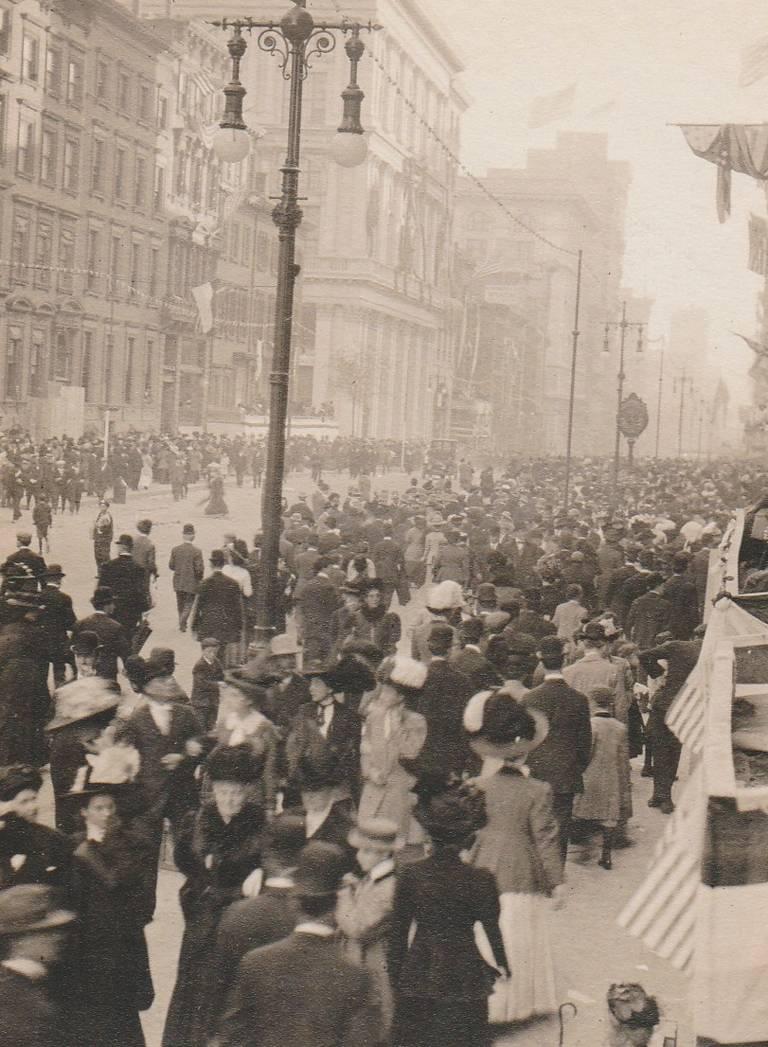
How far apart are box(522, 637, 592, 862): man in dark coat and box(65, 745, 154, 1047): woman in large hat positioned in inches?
137

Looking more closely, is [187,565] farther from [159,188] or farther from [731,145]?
[731,145]

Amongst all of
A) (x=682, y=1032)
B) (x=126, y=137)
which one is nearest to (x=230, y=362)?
(x=126, y=137)

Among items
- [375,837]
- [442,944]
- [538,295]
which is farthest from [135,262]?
[538,295]

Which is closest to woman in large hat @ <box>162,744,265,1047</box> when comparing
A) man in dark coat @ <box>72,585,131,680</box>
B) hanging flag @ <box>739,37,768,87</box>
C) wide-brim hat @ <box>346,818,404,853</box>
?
wide-brim hat @ <box>346,818,404,853</box>

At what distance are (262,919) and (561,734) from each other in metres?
3.93

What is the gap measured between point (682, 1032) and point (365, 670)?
2662 millimetres

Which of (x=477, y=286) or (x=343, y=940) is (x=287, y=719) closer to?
(x=343, y=940)

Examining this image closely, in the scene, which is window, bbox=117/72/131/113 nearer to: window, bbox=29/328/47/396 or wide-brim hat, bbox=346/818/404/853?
window, bbox=29/328/47/396

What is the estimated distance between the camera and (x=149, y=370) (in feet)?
97.6

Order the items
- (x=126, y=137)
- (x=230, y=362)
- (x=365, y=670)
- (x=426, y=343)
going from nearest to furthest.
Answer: (x=365, y=670) → (x=126, y=137) → (x=230, y=362) → (x=426, y=343)

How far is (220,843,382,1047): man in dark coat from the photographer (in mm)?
4258

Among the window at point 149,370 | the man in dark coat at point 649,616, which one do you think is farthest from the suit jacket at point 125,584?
the window at point 149,370

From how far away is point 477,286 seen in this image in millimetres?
92250

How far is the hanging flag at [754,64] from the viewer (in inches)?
704
